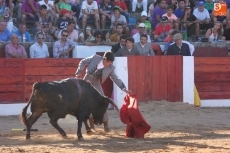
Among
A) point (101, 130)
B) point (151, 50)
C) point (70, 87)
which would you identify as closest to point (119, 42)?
point (151, 50)

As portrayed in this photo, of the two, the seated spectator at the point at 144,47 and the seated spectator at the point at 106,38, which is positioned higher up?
the seated spectator at the point at 106,38

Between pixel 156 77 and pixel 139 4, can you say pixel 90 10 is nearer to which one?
pixel 139 4

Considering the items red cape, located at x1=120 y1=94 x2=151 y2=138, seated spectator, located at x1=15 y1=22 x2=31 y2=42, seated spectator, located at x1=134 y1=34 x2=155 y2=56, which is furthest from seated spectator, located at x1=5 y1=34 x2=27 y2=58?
red cape, located at x1=120 y1=94 x2=151 y2=138

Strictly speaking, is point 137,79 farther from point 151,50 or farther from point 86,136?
point 86,136

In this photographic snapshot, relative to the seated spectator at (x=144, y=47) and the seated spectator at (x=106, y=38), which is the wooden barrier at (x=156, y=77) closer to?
the seated spectator at (x=144, y=47)

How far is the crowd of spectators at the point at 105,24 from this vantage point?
13.0 m

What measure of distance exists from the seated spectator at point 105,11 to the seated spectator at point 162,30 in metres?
1.12

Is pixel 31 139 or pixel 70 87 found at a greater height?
pixel 70 87

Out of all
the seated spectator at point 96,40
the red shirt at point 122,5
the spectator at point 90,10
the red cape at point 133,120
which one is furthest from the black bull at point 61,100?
the red shirt at point 122,5

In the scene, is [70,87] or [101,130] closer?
[70,87]

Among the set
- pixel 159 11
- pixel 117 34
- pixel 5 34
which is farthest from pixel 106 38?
pixel 5 34

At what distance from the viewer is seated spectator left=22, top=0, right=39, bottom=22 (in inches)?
543

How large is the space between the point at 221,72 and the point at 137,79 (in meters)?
2.14

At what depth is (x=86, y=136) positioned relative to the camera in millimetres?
9297
